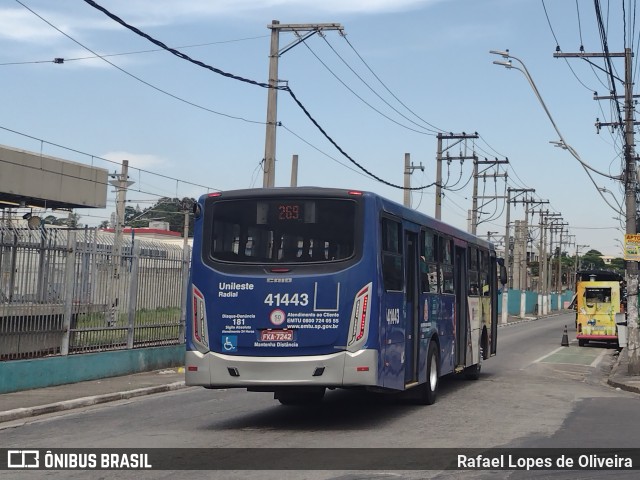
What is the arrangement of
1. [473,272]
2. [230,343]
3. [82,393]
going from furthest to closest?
[473,272], [82,393], [230,343]

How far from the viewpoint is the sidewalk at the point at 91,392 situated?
45.9 ft

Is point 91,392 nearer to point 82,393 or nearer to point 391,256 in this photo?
point 82,393

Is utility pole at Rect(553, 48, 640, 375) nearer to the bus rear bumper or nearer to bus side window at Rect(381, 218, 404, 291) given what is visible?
bus side window at Rect(381, 218, 404, 291)

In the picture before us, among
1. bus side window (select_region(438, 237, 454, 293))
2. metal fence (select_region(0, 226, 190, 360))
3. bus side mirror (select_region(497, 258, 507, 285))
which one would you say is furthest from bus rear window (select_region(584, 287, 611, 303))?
bus side window (select_region(438, 237, 454, 293))

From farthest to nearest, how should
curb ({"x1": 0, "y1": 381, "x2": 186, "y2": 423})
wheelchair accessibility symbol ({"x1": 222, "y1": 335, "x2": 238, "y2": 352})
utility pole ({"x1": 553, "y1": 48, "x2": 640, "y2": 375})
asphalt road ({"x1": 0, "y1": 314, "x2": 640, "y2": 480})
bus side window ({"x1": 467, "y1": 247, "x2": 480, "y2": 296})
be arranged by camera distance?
utility pole ({"x1": 553, "y1": 48, "x2": 640, "y2": 375})
bus side window ({"x1": 467, "y1": 247, "x2": 480, "y2": 296})
curb ({"x1": 0, "y1": 381, "x2": 186, "y2": 423})
wheelchair accessibility symbol ({"x1": 222, "y1": 335, "x2": 238, "y2": 352})
asphalt road ({"x1": 0, "y1": 314, "x2": 640, "y2": 480})

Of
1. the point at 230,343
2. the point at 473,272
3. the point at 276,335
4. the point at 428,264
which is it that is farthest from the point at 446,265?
the point at 230,343

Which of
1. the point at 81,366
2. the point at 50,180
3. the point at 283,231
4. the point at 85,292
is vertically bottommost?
the point at 81,366

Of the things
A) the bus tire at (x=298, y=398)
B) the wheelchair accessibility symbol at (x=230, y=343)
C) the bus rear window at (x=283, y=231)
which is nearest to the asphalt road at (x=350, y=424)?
the bus tire at (x=298, y=398)

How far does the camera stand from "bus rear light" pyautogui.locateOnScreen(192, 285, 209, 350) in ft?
41.2

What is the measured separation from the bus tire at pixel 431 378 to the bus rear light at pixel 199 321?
448 cm

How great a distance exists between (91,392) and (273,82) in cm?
1192

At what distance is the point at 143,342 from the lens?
20703 mm

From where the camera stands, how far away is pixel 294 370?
12.1 meters

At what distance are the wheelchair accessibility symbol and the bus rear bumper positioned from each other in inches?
3.7
